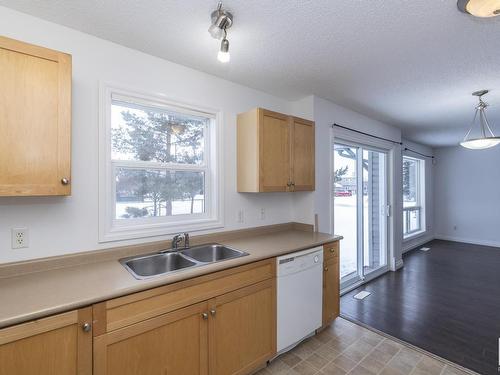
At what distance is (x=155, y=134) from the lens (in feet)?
7.08

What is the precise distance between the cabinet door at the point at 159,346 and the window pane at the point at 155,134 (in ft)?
3.96

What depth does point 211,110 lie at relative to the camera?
2367mm

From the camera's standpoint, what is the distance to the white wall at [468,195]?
19.4 ft

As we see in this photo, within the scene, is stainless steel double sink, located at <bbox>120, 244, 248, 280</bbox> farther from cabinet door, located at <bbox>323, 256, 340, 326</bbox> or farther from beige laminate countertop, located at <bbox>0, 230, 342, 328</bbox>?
cabinet door, located at <bbox>323, 256, 340, 326</bbox>

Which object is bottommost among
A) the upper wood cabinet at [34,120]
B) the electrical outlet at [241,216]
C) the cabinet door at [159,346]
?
the cabinet door at [159,346]

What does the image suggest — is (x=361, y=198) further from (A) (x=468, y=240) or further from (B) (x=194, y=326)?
(A) (x=468, y=240)

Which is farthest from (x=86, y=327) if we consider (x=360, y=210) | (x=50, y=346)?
(x=360, y=210)

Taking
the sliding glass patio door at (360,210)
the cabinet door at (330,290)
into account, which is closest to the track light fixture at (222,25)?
the cabinet door at (330,290)

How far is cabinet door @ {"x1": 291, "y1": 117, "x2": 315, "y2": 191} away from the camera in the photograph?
2.62 metres

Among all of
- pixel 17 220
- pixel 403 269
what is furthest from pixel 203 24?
pixel 403 269

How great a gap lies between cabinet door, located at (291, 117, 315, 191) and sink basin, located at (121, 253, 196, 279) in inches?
50.2

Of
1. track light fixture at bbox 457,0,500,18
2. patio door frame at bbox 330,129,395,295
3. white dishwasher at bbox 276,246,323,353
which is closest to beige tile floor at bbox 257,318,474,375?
white dishwasher at bbox 276,246,323,353

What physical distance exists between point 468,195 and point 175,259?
729 centimetres

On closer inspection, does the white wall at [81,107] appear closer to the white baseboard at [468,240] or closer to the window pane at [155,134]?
the window pane at [155,134]
